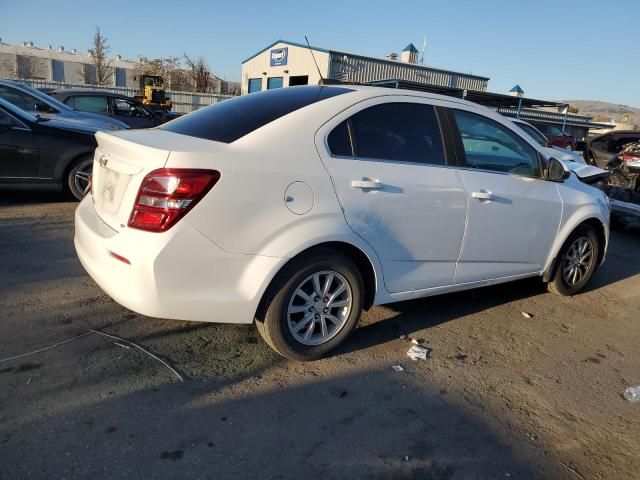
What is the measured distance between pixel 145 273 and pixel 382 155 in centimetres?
167

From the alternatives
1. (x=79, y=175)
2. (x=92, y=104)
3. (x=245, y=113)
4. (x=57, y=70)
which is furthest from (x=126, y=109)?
(x=57, y=70)

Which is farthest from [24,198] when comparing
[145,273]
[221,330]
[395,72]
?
[395,72]

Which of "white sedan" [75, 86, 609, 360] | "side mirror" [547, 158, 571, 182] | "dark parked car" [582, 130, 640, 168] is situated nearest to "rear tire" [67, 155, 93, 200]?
"white sedan" [75, 86, 609, 360]

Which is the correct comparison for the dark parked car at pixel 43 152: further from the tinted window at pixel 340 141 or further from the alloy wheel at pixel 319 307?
the alloy wheel at pixel 319 307

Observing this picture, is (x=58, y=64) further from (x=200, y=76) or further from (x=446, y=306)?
(x=446, y=306)

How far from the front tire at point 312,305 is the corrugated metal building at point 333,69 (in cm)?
2950

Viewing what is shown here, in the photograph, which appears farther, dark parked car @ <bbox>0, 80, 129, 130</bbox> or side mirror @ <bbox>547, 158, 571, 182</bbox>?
dark parked car @ <bbox>0, 80, 129, 130</bbox>

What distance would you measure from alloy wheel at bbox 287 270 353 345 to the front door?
4996 millimetres

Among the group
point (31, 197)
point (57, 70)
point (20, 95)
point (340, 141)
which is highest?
point (57, 70)

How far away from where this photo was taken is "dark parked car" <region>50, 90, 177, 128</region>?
1155cm

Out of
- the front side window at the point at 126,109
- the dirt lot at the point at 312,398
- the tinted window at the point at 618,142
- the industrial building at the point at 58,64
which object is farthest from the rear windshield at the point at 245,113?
A: the industrial building at the point at 58,64

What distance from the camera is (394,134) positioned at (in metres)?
3.41

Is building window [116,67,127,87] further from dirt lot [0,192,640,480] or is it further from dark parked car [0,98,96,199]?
dirt lot [0,192,640,480]

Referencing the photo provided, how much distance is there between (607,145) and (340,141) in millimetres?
12216
